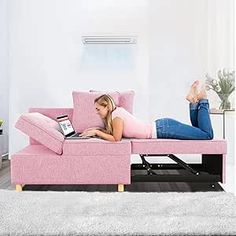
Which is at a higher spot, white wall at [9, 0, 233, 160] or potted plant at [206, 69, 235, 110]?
white wall at [9, 0, 233, 160]

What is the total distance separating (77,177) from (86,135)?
48cm

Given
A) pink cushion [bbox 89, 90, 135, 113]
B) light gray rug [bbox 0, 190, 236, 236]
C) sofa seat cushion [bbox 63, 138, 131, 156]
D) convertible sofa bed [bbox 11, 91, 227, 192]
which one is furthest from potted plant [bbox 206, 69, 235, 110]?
light gray rug [bbox 0, 190, 236, 236]

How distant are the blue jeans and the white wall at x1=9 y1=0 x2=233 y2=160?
5.92 ft

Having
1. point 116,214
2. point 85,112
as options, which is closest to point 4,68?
point 85,112

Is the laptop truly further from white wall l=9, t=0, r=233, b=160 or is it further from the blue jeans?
white wall l=9, t=0, r=233, b=160

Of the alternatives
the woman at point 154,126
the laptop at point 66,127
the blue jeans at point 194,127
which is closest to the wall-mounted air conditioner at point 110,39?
the laptop at point 66,127

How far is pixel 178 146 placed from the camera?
368 cm

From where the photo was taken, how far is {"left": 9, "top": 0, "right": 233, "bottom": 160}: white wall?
18.9 ft

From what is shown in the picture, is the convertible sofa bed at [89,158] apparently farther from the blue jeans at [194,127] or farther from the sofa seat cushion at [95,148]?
the blue jeans at [194,127]

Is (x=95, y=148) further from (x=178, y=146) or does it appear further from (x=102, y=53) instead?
(x=102, y=53)

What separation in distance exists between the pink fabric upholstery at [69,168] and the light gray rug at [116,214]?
229 cm

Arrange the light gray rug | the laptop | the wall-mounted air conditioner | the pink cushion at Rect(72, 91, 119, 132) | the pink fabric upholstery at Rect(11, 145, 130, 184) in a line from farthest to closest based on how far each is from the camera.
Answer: the wall-mounted air conditioner → the pink cushion at Rect(72, 91, 119, 132) → the laptop → the pink fabric upholstery at Rect(11, 145, 130, 184) → the light gray rug

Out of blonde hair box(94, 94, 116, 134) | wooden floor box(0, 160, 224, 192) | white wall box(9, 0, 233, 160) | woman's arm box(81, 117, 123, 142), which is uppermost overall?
white wall box(9, 0, 233, 160)

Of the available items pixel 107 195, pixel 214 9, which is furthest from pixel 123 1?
pixel 107 195
